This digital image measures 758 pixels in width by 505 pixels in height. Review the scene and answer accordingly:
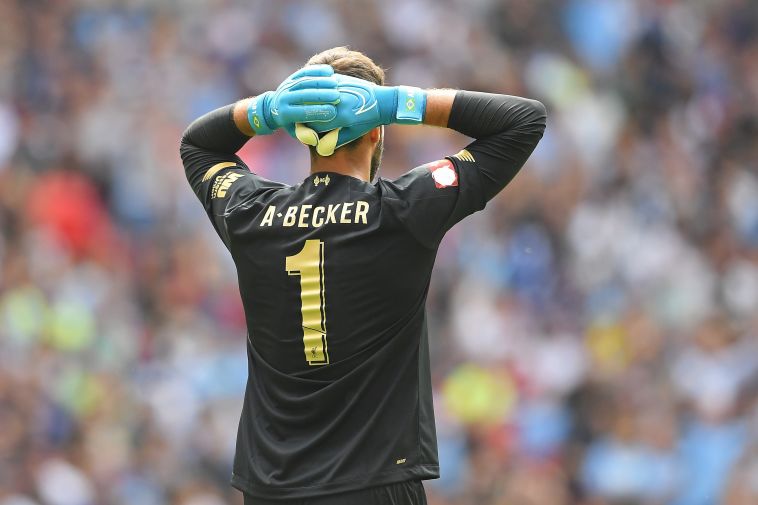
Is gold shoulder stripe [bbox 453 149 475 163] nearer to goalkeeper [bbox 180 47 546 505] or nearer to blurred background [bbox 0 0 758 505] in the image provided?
goalkeeper [bbox 180 47 546 505]

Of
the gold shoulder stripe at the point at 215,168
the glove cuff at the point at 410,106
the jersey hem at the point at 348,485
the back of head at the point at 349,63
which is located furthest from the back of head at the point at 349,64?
the jersey hem at the point at 348,485

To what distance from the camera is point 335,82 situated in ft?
10.8

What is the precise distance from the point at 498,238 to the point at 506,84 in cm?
192

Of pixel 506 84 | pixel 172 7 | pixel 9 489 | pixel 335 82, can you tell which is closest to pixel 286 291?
pixel 335 82

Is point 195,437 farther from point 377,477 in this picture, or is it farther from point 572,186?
point 377,477

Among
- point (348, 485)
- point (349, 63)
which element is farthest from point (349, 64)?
point (348, 485)

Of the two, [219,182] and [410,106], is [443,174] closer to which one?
[410,106]

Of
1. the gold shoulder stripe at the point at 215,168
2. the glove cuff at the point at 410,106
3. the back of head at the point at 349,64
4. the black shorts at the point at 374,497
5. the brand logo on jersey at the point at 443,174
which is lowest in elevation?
the black shorts at the point at 374,497

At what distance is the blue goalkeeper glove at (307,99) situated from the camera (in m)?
3.26

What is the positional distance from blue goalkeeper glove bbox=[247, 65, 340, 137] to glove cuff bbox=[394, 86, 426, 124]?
6.7 inches

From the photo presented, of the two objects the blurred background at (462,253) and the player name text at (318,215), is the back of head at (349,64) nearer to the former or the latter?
the player name text at (318,215)

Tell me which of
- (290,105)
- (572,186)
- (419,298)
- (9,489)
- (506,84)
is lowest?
(9,489)

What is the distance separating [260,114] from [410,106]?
0.46 m

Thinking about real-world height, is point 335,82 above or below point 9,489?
above
